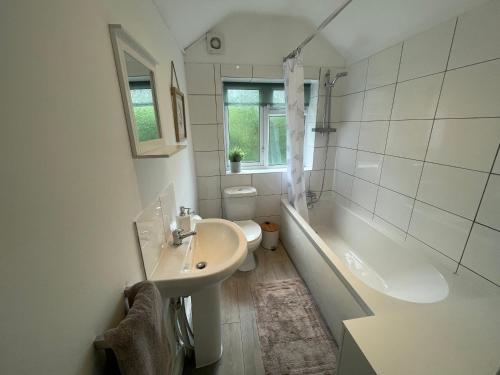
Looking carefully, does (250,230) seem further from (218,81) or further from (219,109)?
(218,81)

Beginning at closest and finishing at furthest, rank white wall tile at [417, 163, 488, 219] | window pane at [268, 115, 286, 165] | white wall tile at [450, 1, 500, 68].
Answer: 1. white wall tile at [450, 1, 500, 68]
2. white wall tile at [417, 163, 488, 219]
3. window pane at [268, 115, 286, 165]

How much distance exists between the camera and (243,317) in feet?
5.43

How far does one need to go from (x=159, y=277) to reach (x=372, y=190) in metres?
1.92

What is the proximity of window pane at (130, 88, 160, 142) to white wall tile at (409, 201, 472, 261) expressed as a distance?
1791 millimetres

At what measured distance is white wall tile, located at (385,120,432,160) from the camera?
1.48 metres

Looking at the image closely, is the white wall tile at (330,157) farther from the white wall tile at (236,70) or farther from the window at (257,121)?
the white wall tile at (236,70)

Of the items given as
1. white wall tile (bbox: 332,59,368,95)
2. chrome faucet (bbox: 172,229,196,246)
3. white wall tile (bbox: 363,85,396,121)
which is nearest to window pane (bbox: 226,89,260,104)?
white wall tile (bbox: 332,59,368,95)

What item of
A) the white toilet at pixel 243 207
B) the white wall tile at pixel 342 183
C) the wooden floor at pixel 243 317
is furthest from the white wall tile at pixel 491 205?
the white toilet at pixel 243 207

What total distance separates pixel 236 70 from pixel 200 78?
14.0 inches

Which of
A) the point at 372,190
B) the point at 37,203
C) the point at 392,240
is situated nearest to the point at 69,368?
the point at 37,203

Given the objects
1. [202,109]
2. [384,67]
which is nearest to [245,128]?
[202,109]

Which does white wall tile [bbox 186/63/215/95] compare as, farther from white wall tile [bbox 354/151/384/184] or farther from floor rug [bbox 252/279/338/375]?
floor rug [bbox 252/279/338/375]

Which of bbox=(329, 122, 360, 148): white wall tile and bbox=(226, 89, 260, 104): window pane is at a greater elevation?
bbox=(226, 89, 260, 104): window pane

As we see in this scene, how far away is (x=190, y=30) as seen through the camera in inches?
64.6
